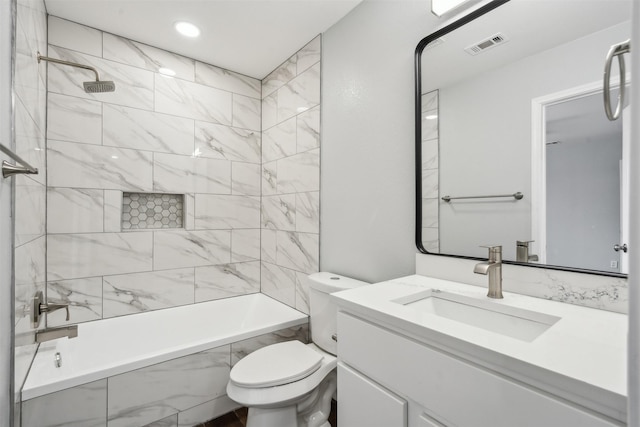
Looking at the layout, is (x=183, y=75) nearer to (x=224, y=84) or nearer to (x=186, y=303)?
(x=224, y=84)

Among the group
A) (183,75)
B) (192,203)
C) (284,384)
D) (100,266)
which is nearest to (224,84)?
(183,75)

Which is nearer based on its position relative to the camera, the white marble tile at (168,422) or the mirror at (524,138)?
the mirror at (524,138)

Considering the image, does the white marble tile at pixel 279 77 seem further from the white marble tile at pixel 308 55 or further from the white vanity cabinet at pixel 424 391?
the white vanity cabinet at pixel 424 391

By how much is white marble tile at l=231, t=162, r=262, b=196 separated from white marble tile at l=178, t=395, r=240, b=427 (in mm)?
1570

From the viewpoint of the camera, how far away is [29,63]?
4.22ft

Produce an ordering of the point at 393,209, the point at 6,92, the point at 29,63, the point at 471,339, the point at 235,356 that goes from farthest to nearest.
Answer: the point at 235,356 < the point at 393,209 < the point at 29,63 < the point at 6,92 < the point at 471,339

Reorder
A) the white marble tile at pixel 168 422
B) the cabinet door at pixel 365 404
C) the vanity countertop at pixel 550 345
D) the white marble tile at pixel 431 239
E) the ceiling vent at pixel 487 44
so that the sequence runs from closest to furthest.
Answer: the vanity countertop at pixel 550 345 < the cabinet door at pixel 365 404 < the ceiling vent at pixel 487 44 < the white marble tile at pixel 431 239 < the white marble tile at pixel 168 422

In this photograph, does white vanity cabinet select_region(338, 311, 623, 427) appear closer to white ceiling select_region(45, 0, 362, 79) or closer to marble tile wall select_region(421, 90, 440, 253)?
marble tile wall select_region(421, 90, 440, 253)

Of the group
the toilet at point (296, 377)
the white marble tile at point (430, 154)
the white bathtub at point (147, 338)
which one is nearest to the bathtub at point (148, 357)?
the white bathtub at point (147, 338)

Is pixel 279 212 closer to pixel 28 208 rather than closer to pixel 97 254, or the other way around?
pixel 97 254

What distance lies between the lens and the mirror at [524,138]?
37.5 inches

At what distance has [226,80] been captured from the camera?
2.66 metres

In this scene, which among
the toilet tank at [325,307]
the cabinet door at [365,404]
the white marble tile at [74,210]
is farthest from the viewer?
the white marble tile at [74,210]

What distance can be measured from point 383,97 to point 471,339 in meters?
1.35
